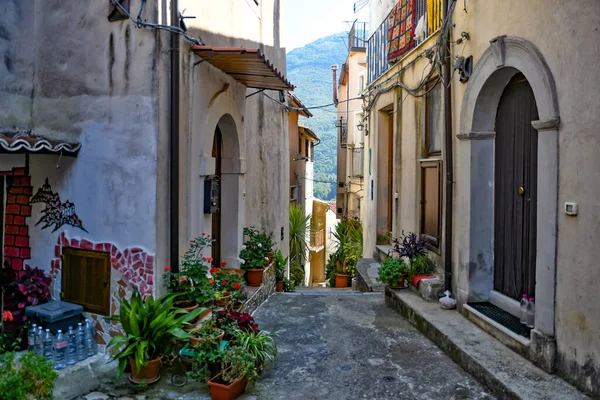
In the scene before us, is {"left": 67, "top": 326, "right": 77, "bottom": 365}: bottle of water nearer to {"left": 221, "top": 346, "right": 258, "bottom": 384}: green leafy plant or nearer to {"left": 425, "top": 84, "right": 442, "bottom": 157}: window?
{"left": 221, "top": 346, "right": 258, "bottom": 384}: green leafy plant

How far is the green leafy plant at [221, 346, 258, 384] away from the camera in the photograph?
175 inches

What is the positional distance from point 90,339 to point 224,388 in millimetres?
1986

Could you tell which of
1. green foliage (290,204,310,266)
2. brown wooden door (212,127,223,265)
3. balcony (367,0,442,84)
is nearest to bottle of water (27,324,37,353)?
brown wooden door (212,127,223,265)

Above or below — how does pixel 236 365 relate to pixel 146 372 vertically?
above

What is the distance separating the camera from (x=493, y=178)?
6.19 metres

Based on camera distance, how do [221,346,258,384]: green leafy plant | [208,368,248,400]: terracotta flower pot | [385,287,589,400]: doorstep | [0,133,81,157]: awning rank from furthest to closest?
[0,133,81,157]: awning < [221,346,258,384]: green leafy plant < [208,368,248,400]: terracotta flower pot < [385,287,589,400]: doorstep

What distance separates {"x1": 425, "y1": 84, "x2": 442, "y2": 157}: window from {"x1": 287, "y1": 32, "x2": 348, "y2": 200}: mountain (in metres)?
41.8

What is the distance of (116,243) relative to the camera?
212 inches

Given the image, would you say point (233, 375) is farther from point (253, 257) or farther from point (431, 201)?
point (431, 201)

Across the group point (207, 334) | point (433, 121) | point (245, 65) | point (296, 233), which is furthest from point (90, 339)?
point (296, 233)

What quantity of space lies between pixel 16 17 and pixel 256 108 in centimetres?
462

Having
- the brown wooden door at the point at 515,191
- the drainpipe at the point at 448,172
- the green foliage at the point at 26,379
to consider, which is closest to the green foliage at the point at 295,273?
the drainpipe at the point at 448,172

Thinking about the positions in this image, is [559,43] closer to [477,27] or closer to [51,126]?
[477,27]

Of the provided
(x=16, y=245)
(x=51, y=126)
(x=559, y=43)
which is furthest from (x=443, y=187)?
(x=16, y=245)
